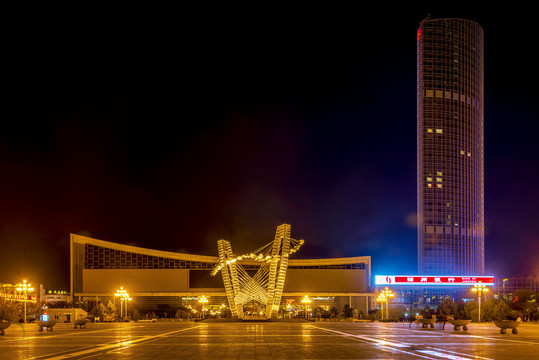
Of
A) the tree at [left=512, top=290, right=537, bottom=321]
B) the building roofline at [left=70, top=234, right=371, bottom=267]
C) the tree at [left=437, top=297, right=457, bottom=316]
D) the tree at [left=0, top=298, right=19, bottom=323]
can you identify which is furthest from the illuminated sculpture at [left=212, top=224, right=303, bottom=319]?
the tree at [left=512, top=290, right=537, bottom=321]

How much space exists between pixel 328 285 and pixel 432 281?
2269cm

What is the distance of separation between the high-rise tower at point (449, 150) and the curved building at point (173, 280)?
138 ft

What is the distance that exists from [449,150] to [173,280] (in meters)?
73.5

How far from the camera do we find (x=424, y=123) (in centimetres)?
13525

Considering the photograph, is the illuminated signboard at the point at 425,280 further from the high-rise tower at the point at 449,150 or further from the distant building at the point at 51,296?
the distant building at the point at 51,296

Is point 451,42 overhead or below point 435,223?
overhead

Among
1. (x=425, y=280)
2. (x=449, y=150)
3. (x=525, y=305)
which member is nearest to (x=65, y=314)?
(x=525, y=305)

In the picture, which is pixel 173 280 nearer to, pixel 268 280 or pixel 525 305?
pixel 268 280

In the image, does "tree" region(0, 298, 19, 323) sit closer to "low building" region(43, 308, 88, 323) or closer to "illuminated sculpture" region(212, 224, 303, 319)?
"low building" region(43, 308, 88, 323)

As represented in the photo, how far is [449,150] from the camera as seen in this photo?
5261 inches

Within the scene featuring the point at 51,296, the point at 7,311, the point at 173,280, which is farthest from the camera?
the point at 51,296

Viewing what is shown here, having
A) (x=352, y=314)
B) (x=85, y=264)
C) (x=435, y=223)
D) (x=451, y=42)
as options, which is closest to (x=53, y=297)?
(x=85, y=264)

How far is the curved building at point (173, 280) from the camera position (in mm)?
89062

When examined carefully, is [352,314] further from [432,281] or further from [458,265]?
[458,265]
